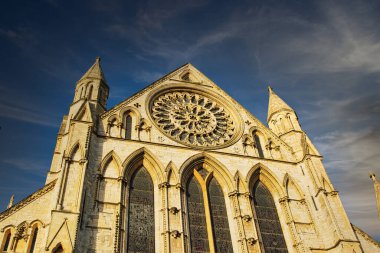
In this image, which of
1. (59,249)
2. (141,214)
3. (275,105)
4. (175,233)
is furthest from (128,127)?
(275,105)

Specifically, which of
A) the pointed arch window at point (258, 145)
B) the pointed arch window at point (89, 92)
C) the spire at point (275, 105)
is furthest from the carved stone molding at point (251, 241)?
the pointed arch window at point (89, 92)

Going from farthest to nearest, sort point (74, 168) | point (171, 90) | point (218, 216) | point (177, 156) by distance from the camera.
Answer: point (171, 90), point (177, 156), point (218, 216), point (74, 168)

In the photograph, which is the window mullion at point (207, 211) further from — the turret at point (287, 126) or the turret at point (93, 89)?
the turret at point (93, 89)

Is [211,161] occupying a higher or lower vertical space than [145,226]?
higher

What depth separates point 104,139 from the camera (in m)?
14.9

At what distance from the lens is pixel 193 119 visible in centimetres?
1822

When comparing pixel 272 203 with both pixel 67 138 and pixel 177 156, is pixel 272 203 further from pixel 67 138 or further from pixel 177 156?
pixel 67 138

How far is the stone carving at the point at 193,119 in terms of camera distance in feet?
55.9

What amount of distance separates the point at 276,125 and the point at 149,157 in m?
8.64

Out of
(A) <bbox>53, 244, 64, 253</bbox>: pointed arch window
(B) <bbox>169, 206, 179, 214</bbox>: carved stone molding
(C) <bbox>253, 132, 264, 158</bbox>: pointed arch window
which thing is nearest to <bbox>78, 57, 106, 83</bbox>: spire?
(B) <bbox>169, 206, 179, 214</bbox>: carved stone molding

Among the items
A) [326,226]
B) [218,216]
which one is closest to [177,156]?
[218,216]

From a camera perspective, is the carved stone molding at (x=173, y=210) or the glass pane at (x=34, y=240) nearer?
the glass pane at (x=34, y=240)

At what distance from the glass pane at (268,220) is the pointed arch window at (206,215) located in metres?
1.57

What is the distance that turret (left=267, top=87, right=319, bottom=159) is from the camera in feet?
58.1
